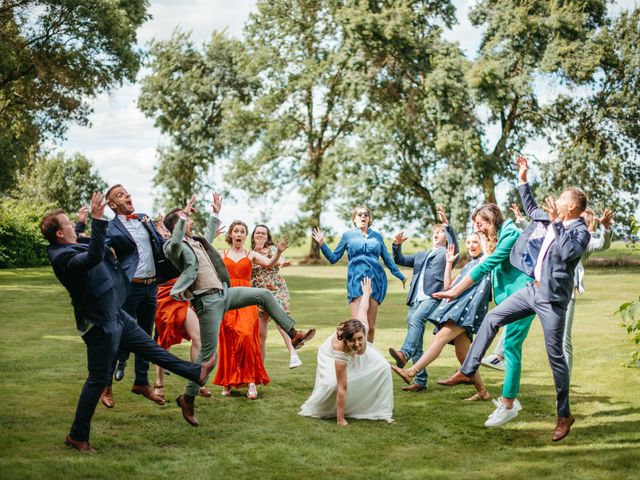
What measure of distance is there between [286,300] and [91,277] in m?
4.20

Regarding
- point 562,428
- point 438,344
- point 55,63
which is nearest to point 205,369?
point 438,344

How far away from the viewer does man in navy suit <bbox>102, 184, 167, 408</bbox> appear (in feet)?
25.6

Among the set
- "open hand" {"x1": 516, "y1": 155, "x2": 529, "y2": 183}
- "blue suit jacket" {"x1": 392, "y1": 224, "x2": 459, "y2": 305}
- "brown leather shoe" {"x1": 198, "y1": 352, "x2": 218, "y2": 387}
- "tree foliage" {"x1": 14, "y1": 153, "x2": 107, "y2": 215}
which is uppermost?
"tree foliage" {"x1": 14, "y1": 153, "x2": 107, "y2": 215}

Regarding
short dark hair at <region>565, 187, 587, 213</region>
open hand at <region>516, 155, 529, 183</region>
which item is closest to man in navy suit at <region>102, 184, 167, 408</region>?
open hand at <region>516, 155, 529, 183</region>

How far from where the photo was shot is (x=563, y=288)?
678 cm

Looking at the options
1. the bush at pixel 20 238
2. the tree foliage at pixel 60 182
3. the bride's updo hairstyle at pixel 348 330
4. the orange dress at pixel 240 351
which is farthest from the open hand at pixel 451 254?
the tree foliage at pixel 60 182

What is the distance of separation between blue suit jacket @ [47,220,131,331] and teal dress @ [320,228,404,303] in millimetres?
4059

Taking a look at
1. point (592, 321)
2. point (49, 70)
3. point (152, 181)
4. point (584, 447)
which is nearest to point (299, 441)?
point (584, 447)

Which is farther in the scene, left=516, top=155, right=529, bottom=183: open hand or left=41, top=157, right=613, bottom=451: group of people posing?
left=516, top=155, right=529, bottom=183: open hand

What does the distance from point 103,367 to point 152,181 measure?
144 feet

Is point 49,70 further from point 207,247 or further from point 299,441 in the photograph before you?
point 299,441

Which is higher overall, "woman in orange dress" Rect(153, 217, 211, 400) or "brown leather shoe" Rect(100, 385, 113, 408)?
"woman in orange dress" Rect(153, 217, 211, 400)

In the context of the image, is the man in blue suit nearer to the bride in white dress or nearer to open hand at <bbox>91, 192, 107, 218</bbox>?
the bride in white dress

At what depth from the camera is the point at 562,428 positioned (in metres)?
6.91
